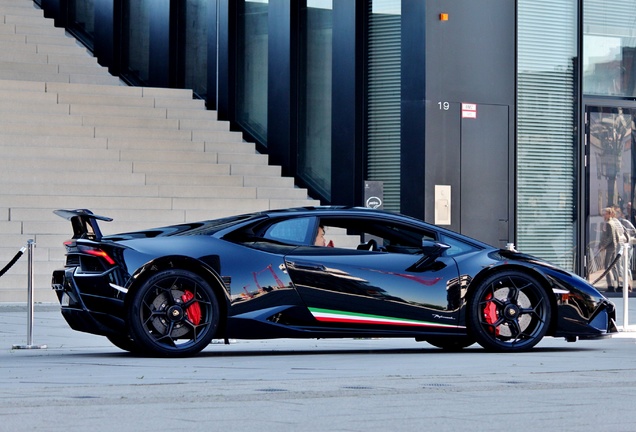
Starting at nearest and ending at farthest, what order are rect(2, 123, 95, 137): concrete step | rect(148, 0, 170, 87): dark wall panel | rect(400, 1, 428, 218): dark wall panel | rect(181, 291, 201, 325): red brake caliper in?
1. rect(181, 291, 201, 325): red brake caliper
2. rect(400, 1, 428, 218): dark wall panel
3. rect(2, 123, 95, 137): concrete step
4. rect(148, 0, 170, 87): dark wall panel

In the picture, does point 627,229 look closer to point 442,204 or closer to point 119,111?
point 442,204

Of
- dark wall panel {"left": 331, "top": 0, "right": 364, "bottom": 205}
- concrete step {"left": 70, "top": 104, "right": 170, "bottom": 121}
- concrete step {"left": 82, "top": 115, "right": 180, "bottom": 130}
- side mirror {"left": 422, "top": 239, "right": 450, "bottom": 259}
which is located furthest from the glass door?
side mirror {"left": 422, "top": 239, "right": 450, "bottom": 259}

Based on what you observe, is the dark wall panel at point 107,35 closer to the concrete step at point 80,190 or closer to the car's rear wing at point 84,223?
the concrete step at point 80,190

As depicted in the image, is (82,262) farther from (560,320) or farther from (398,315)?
(560,320)

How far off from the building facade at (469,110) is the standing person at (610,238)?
0.14m

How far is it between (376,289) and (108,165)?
10.6 meters

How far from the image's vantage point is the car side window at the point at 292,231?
1088 cm

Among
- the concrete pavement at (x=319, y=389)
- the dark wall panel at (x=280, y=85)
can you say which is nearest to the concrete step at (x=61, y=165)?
the dark wall panel at (x=280, y=85)

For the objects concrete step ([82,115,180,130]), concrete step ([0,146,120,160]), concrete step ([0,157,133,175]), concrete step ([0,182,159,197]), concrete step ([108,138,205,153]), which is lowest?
concrete step ([0,182,159,197])

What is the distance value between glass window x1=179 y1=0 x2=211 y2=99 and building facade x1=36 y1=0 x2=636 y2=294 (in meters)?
3.34

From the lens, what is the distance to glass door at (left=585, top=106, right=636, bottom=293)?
66.1ft

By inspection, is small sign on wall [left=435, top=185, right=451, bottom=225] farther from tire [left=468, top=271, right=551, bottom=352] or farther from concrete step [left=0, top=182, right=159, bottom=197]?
tire [left=468, top=271, right=551, bottom=352]

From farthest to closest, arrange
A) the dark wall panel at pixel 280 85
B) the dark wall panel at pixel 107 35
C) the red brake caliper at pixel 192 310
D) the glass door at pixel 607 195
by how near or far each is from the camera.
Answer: the dark wall panel at pixel 107 35 → the dark wall panel at pixel 280 85 → the glass door at pixel 607 195 → the red brake caliper at pixel 192 310

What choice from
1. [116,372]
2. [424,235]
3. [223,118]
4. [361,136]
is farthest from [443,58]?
[116,372]
